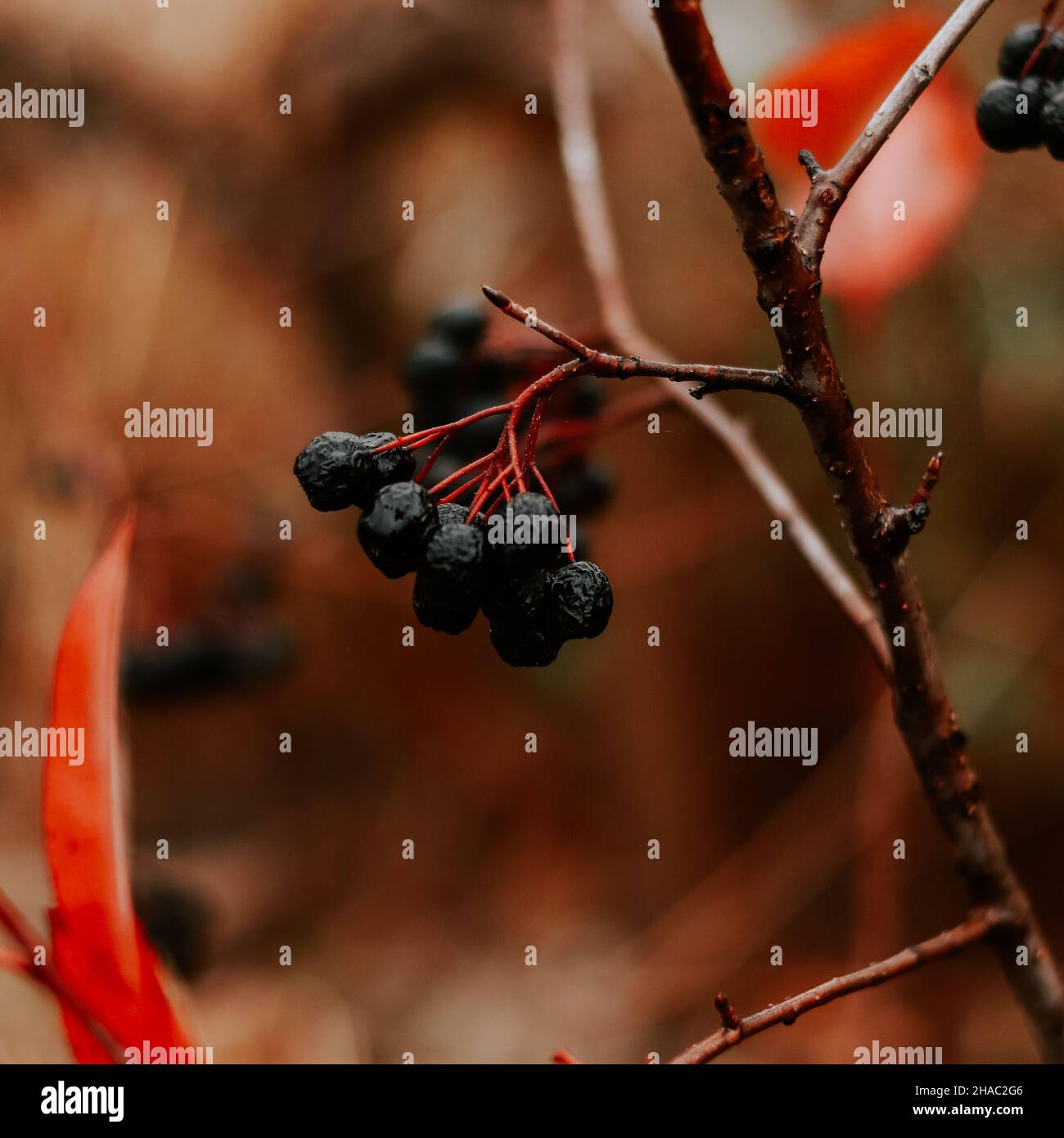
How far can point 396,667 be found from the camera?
1685mm

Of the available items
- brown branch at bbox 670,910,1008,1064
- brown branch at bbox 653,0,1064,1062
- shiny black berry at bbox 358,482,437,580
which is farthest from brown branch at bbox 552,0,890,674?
shiny black berry at bbox 358,482,437,580

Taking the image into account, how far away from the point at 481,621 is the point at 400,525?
1.33 meters

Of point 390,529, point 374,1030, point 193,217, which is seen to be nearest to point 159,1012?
point 390,529

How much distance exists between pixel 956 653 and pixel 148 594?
1.22 metres

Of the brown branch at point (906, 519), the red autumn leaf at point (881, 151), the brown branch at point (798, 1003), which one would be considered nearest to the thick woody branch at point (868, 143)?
the brown branch at point (906, 519)

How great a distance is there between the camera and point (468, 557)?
0.43 meters

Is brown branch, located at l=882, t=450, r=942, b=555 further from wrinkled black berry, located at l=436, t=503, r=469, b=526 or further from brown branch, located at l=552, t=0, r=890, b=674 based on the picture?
wrinkled black berry, located at l=436, t=503, r=469, b=526

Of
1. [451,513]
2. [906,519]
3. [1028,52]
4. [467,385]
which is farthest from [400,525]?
[1028,52]

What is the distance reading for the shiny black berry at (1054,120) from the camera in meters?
0.60

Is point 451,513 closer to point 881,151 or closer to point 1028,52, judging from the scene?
point 1028,52

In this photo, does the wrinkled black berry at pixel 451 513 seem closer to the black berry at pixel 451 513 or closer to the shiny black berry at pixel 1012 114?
the black berry at pixel 451 513

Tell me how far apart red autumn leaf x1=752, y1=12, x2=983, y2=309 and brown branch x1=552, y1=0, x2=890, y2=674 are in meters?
0.26

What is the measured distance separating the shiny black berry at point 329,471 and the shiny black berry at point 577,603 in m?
0.11
